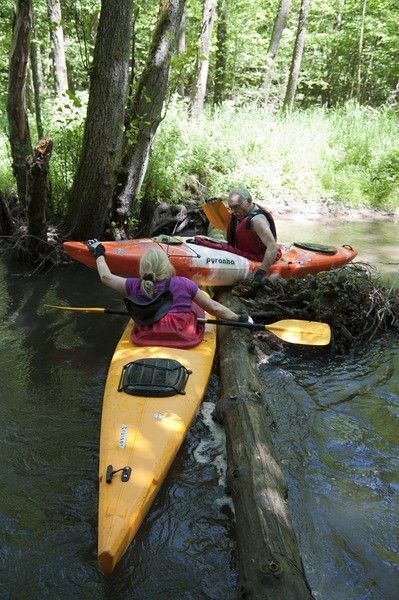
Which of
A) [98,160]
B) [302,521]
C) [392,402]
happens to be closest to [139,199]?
[98,160]

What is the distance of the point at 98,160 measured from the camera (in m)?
6.61

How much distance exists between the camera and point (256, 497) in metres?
2.55

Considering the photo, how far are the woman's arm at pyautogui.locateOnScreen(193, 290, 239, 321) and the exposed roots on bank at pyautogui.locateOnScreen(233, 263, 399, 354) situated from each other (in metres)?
0.98

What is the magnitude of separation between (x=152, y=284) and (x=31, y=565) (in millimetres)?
2230

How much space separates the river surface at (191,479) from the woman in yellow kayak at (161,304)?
0.60 meters

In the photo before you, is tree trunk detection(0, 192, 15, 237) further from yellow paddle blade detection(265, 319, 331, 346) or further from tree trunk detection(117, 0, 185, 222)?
yellow paddle blade detection(265, 319, 331, 346)

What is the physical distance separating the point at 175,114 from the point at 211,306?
723 centimetres

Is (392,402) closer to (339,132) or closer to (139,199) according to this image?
(139,199)

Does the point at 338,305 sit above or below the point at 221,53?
below

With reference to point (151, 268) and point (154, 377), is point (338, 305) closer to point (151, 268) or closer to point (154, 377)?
point (151, 268)

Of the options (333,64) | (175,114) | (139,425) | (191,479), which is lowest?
(191,479)

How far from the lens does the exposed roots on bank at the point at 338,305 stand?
5.48 metres

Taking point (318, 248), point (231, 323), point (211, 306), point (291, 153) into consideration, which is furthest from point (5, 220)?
point (291, 153)

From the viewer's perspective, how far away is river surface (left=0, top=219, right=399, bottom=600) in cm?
263
